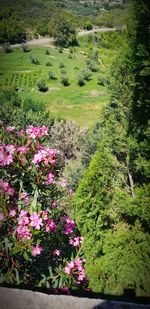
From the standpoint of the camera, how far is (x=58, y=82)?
183ft

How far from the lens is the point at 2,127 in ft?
16.5

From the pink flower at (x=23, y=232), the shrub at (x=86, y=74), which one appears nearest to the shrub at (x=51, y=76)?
the shrub at (x=86, y=74)

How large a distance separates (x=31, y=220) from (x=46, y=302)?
1.95 m

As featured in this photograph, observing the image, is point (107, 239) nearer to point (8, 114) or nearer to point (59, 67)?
point (8, 114)

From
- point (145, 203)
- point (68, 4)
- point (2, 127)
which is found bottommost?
point (145, 203)

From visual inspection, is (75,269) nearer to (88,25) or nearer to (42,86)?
(42,86)

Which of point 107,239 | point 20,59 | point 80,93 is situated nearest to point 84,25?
point 20,59

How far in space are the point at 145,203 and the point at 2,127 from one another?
2781 mm

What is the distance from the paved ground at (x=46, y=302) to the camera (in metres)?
2.13

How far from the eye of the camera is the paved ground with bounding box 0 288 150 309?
2.13m

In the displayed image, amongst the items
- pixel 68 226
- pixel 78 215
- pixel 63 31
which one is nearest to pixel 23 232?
pixel 68 226

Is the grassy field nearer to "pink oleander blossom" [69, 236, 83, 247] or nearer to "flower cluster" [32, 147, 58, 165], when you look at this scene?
"pink oleander blossom" [69, 236, 83, 247]

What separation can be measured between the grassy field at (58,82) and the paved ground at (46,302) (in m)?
33.7

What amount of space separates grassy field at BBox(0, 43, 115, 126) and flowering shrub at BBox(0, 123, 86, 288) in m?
30.8
